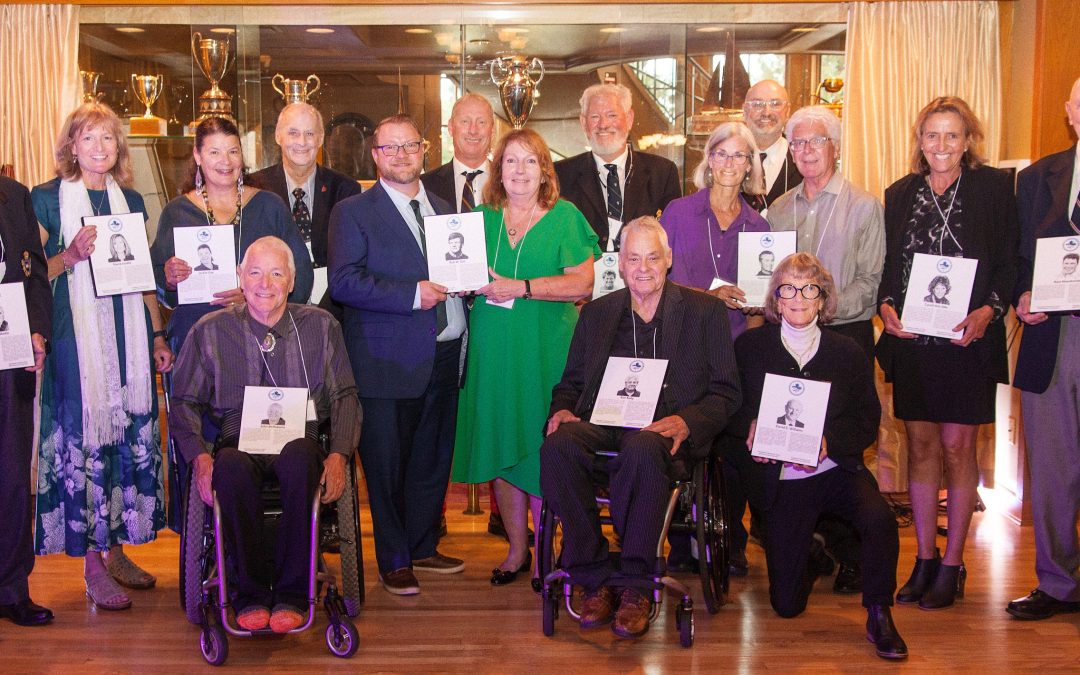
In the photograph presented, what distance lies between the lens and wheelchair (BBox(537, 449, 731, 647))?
352 cm

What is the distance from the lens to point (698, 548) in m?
3.60

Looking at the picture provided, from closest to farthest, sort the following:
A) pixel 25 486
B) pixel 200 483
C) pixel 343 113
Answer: pixel 200 483 → pixel 25 486 → pixel 343 113

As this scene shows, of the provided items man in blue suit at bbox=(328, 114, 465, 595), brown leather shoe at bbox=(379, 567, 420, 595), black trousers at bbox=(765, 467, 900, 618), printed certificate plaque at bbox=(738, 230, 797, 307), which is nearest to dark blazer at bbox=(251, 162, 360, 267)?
man in blue suit at bbox=(328, 114, 465, 595)

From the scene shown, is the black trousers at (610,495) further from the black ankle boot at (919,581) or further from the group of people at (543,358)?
the black ankle boot at (919,581)

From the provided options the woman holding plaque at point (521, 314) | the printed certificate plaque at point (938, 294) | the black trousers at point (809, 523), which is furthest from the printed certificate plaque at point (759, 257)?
the black trousers at point (809, 523)

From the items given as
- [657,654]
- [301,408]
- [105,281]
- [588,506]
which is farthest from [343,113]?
[657,654]

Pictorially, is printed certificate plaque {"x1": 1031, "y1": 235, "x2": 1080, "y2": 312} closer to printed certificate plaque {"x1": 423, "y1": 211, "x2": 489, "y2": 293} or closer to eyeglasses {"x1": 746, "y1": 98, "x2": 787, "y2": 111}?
eyeglasses {"x1": 746, "y1": 98, "x2": 787, "y2": 111}

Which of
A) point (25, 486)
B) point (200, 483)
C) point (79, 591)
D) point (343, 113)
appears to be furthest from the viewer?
point (343, 113)

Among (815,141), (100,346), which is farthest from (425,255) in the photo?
(815,141)

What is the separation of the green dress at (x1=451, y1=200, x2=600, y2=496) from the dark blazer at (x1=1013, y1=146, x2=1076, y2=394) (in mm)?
1602

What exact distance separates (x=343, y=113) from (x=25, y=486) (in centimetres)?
317

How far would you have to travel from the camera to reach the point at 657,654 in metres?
3.53

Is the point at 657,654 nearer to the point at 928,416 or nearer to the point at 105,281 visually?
the point at 928,416

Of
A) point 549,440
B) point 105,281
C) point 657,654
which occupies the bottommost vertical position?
point 657,654
